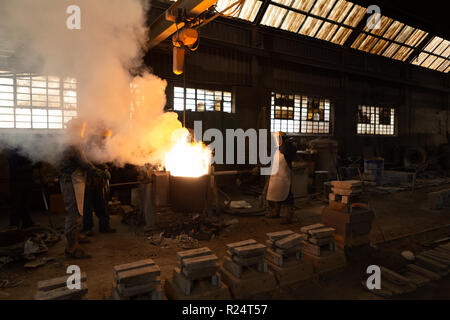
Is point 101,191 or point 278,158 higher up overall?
point 278,158

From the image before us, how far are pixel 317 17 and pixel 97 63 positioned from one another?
10.1 m

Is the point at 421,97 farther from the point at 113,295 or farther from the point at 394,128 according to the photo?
the point at 113,295

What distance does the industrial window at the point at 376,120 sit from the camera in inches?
572

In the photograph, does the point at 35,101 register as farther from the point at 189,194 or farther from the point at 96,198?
the point at 189,194

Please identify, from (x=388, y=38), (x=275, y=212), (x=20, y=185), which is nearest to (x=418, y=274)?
(x=275, y=212)

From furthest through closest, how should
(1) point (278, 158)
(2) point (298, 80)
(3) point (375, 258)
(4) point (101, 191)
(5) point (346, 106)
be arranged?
(5) point (346, 106)
(2) point (298, 80)
(1) point (278, 158)
(4) point (101, 191)
(3) point (375, 258)

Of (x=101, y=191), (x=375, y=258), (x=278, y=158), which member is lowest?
(x=375, y=258)

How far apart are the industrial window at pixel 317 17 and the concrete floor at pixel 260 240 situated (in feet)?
25.5

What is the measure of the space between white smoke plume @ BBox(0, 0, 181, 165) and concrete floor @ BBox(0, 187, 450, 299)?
6.03 ft

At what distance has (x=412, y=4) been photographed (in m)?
10.5

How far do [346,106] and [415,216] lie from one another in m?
8.04

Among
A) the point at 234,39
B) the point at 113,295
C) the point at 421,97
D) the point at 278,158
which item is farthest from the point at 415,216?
the point at 421,97

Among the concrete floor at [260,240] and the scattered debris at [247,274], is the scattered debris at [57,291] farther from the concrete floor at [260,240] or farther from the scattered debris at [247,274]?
the scattered debris at [247,274]

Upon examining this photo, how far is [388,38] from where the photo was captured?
1417 cm
